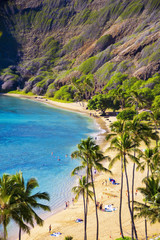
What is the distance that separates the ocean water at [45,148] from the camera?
4481 cm

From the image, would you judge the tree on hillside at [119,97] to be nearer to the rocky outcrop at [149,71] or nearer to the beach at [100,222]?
the rocky outcrop at [149,71]

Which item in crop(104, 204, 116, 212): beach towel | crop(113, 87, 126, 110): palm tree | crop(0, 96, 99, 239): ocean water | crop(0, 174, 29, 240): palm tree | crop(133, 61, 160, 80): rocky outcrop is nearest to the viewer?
crop(0, 174, 29, 240): palm tree

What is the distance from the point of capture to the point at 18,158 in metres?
58.8

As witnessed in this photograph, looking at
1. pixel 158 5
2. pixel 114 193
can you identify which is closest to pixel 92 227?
pixel 114 193

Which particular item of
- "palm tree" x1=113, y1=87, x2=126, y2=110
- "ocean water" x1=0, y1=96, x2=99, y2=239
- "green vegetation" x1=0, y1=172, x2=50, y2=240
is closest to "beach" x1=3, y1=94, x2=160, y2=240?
"ocean water" x1=0, y1=96, x2=99, y2=239

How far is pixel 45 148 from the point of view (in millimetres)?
67562

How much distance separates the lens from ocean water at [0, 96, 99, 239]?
44.8 meters

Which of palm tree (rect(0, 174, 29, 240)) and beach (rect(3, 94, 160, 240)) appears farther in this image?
beach (rect(3, 94, 160, 240))

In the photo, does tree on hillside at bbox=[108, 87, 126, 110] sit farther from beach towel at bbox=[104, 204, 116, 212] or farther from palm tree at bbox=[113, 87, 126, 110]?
beach towel at bbox=[104, 204, 116, 212]

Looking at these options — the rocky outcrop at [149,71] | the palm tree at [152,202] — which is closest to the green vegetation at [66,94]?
the rocky outcrop at [149,71]

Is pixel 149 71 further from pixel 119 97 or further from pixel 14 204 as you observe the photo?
pixel 14 204

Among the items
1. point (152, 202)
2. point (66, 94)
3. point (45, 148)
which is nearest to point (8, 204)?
point (152, 202)

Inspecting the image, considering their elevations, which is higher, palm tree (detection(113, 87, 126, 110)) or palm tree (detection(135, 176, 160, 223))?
palm tree (detection(113, 87, 126, 110))

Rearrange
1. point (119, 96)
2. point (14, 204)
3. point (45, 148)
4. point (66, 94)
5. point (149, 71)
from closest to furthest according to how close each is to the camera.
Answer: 1. point (14, 204)
2. point (45, 148)
3. point (119, 96)
4. point (149, 71)
5. point (66, 94)
